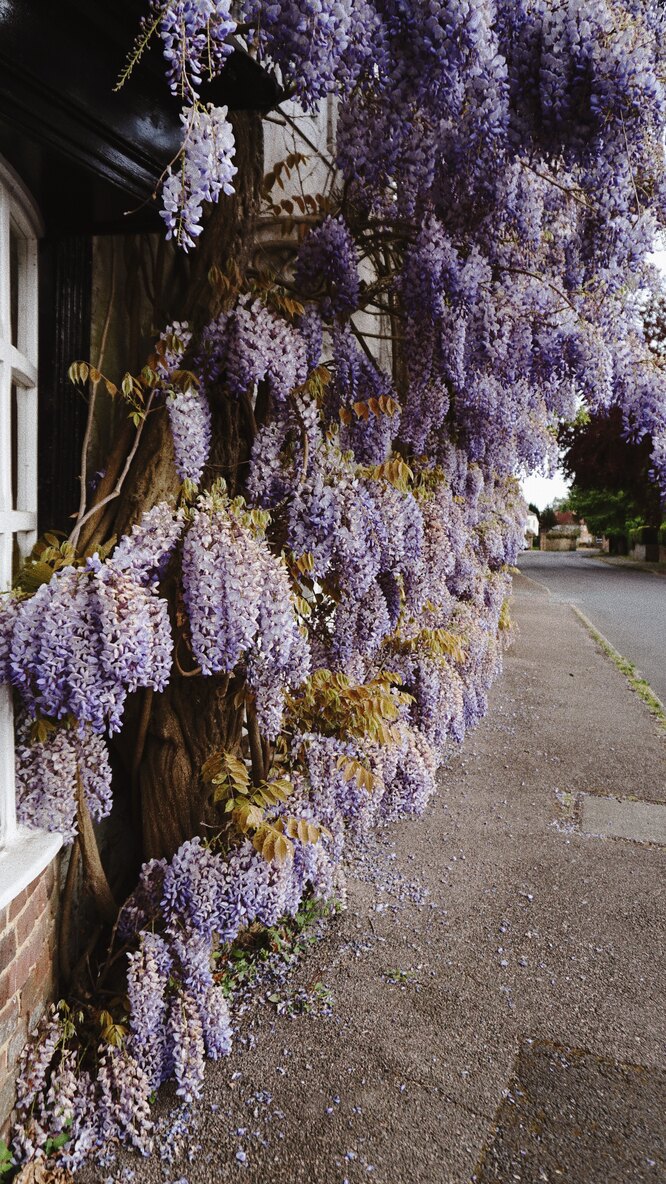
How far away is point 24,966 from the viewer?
2.22m

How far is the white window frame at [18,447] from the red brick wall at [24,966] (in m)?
0.12

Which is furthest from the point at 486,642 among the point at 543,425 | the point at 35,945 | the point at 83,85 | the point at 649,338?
the point at 649,338

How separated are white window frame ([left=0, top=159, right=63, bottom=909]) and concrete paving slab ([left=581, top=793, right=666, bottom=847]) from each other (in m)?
3.36

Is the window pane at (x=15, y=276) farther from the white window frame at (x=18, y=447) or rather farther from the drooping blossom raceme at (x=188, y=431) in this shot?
the drooping blossom raceme at (x=188, y=431)

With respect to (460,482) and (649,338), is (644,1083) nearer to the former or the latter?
(460,482)

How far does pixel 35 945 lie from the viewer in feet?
7.56

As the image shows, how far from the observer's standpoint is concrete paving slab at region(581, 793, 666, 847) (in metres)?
4.42

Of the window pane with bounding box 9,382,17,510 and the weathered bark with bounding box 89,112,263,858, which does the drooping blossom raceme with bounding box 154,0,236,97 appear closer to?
the weathered bark with bounding box 89,112,263,858

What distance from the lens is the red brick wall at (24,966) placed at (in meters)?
2.08

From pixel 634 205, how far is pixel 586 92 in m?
1.16

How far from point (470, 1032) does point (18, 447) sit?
249 cm

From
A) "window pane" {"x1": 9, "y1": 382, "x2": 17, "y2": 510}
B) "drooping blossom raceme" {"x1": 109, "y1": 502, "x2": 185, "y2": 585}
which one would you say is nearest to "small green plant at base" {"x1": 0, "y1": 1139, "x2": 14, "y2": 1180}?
"drooping blossom raceme" {"x1": 109, "y1": 502, "x2": 185, "y2": 585}

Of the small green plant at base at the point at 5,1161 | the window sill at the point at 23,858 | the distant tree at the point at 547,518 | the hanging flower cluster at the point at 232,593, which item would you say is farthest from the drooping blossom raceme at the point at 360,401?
the distant tree at the point at 547,518

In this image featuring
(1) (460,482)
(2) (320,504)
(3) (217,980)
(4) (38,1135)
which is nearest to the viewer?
(4) (38,1135)
